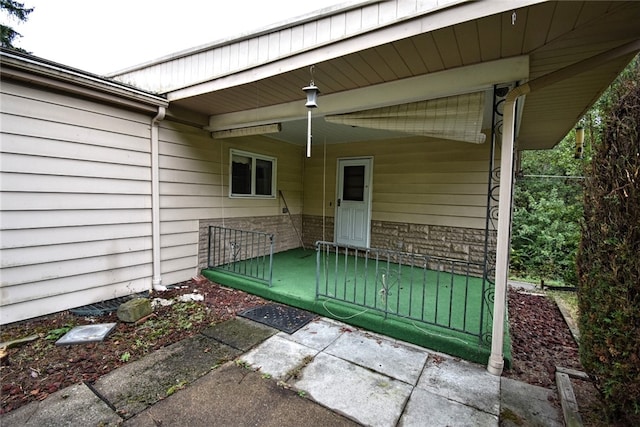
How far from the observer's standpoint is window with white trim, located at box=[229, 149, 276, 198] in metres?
5.00

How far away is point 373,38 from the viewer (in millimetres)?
2205

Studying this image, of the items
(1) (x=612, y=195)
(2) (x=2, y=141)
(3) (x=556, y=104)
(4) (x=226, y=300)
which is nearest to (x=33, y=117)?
(2) (x=2, y=141)

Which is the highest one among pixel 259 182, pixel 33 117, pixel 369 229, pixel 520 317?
pixel 33 117

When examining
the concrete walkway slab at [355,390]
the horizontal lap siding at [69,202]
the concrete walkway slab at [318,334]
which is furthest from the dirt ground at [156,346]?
the concrete walkway slab at [355,390]

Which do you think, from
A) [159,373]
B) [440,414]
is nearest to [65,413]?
[159,373]

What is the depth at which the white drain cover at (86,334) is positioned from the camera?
8.36ft

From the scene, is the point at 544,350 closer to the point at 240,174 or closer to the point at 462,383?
the point at 462,383

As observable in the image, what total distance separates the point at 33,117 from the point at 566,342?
5.91 meters

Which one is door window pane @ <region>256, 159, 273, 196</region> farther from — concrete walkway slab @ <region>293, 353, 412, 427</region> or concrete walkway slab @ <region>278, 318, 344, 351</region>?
concrete walkway slab @ <region>293, 353, 412, 427</region>

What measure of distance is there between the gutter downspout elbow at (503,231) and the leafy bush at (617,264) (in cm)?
55

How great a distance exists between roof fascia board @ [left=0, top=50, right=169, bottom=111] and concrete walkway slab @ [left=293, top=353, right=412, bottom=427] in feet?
11.8

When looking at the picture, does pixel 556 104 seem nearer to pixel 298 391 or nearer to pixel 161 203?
pixel 298 391

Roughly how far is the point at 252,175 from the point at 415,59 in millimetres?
3646

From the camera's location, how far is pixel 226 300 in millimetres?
3674
